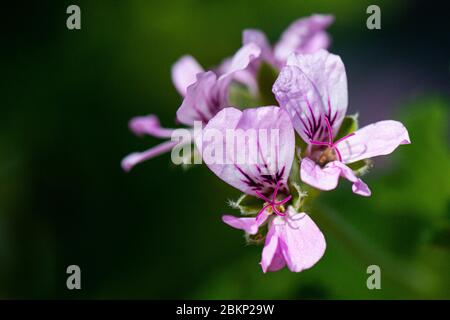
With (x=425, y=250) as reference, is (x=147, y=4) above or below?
above

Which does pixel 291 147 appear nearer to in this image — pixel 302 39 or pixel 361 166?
pixel 361 166

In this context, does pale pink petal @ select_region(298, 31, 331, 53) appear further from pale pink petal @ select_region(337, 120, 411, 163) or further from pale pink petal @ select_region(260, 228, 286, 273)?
pale pink petal @ select_region(260, 228, 286, 273)

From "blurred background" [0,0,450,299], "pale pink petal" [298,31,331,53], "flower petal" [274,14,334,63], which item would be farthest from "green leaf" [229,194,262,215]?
"blurred background" [0,0,450,299]

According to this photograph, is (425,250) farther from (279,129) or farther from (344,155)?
(279,129)

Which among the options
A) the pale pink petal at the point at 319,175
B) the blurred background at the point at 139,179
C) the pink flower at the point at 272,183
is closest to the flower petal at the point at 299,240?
the pink flower at the point at 272,183
